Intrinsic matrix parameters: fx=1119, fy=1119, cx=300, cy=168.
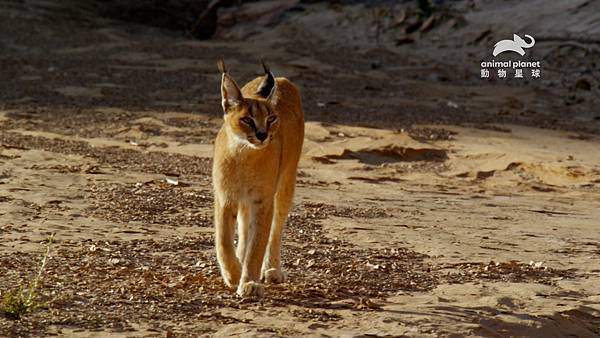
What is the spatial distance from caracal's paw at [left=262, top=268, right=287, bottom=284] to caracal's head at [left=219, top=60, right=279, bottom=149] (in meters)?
0.98

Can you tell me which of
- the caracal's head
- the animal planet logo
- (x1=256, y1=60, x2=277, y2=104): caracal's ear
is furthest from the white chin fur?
the animal planet logo

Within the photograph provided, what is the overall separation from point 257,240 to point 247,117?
28.6 inches

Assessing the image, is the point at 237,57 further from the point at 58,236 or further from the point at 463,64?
the point at 58,236

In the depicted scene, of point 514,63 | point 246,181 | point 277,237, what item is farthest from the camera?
point 514,63

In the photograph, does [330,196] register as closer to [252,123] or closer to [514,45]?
[252,123]

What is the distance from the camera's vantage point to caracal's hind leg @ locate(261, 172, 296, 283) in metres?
6.78

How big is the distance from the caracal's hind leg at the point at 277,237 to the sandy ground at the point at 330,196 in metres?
0.19

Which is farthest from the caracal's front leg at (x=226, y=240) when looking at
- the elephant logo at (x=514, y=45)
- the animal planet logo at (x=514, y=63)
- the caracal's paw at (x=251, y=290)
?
the elephant logo at (x=514, y=45)

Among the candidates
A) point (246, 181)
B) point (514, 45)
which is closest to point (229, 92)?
point (246, 181)

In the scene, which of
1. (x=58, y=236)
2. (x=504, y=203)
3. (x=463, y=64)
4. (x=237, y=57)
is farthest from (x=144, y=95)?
(x=58, y=236)

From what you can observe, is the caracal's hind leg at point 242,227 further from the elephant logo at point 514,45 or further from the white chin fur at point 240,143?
the elephant logo at point 514,45

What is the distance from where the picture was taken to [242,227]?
21.8 feet

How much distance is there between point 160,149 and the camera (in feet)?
40.4

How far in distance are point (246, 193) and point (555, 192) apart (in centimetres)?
570
